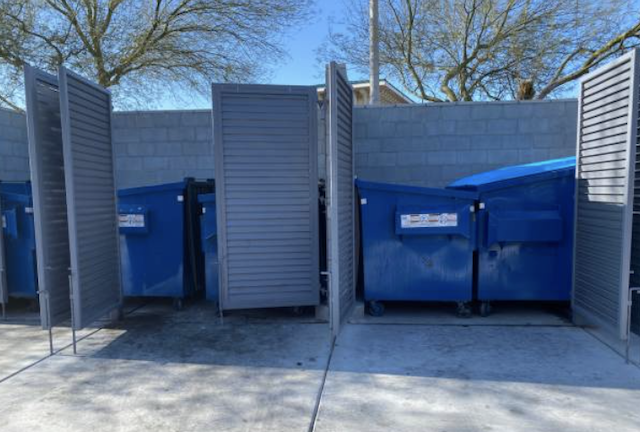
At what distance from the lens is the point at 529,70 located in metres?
13.0

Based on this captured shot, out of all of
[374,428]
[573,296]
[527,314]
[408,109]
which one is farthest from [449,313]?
[408,109]

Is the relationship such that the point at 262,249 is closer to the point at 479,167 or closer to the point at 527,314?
the point at 527,314

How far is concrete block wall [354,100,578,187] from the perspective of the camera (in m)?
5.88

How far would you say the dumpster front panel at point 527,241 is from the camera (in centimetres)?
408

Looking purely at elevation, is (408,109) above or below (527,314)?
above

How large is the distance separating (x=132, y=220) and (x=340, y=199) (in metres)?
2.35

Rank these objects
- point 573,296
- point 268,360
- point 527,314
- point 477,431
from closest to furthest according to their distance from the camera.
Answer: point 477,431, point 268,360, point 573,296, point 527,314

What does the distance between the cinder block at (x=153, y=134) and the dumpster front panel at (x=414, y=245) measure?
141 inches

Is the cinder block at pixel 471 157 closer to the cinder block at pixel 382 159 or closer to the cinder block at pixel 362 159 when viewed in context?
the cinder block at pixel 382 159

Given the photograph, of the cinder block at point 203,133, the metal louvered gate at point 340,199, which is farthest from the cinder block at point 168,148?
the metal louvered gate at point 340,199

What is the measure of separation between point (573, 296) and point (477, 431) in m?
2.36

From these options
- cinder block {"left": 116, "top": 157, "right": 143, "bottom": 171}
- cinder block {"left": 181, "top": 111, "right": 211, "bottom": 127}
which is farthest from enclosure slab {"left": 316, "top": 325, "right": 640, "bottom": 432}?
cinder block {"left": 116, "top": 157, "right": 143, "bottom": 171}

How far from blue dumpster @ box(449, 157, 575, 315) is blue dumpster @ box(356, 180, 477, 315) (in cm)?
17

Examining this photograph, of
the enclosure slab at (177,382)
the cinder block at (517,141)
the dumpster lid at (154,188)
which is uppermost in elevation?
the cinder block at (517,141)
